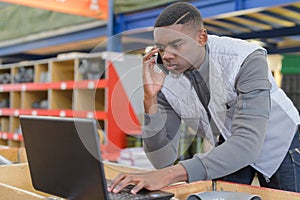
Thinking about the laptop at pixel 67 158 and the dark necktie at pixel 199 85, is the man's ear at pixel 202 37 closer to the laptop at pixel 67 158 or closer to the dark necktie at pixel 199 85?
the dark necktie at pixel 199 85

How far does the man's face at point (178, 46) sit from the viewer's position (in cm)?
121

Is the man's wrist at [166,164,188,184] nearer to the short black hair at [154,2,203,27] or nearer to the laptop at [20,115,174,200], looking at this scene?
the laptop at [20,115,174,200]

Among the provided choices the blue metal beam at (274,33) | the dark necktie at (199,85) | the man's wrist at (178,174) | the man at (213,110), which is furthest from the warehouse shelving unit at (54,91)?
the blue metal beam at (274,33)

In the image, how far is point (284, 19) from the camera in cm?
410

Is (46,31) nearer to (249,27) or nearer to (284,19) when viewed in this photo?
(249,27)

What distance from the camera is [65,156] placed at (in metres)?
0.98

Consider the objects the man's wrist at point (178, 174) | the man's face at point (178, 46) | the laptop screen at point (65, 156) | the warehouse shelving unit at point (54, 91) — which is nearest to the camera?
the laptop screen at point (65, 156)

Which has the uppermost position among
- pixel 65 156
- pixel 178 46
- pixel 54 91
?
pixel 178 46

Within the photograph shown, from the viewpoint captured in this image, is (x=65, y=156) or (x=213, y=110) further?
(x=213, y=110)

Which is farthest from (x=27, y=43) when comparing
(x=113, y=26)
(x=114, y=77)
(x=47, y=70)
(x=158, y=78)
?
(x=158, y=78)

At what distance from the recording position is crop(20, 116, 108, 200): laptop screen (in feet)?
2.92

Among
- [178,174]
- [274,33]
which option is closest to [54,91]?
[274,33]

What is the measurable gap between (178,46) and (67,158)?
1.60ft

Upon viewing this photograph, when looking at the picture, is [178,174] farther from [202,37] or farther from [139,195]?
[202,37]
